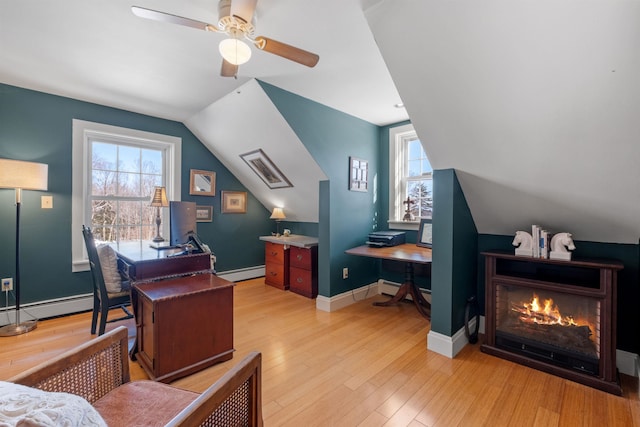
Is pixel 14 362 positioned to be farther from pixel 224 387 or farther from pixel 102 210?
pixel 224 387

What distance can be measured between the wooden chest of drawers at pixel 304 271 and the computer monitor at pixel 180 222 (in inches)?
60.7

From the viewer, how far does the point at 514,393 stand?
1812mm

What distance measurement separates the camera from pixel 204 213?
416 centimetres

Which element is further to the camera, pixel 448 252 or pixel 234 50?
pixel 448 252

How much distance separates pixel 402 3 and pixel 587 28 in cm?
82

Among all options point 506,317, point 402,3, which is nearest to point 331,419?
point 506,317

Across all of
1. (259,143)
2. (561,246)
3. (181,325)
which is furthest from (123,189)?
(561,246)

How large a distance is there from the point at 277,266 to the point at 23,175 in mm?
2823

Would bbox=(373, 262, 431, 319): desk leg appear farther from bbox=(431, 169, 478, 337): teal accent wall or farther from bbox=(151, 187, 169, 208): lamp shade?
bbox=(151, 187, 169, 208): lamp shade

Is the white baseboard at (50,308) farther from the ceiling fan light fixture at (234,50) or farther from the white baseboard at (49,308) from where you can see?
the ceiling fan light fixture at (234,50)

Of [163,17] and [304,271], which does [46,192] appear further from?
[304,271]

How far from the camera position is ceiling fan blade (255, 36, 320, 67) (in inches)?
64.4

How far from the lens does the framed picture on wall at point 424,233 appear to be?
3.23m

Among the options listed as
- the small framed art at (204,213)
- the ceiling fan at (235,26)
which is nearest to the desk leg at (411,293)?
the ceiling fan at (235,26)
